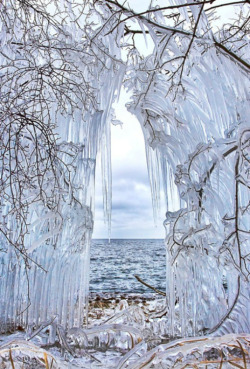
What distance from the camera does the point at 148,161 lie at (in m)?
3.92

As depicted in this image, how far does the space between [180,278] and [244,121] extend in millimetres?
1525

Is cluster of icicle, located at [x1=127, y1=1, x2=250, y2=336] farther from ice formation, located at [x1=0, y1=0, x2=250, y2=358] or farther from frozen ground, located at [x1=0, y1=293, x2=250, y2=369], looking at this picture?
frozen ground, located at [x1=0, y1=293, x2=250, y2=369]

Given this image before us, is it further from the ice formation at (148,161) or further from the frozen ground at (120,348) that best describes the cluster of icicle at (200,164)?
the frozen ground at (120,348)

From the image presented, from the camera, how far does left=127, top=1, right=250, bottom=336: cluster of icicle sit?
2.84 meters

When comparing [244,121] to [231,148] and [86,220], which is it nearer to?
[231,148]

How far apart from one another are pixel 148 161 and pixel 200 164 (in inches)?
33.2

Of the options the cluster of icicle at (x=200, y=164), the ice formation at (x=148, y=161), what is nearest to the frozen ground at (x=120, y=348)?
the ice formation at (x=148, y=161)

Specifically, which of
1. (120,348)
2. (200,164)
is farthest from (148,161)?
(120,348)

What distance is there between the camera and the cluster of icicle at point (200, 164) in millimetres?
2840

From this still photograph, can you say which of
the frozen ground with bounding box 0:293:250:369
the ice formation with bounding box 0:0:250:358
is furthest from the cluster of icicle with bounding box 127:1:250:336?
the frozen ground with bounding box 0:293:250:369

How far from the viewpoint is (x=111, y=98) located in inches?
140

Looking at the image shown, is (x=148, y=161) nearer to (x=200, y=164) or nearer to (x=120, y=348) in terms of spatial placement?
(x=200, y=164)

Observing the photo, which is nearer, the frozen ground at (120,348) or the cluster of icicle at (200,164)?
the frozen ground at (120,348)

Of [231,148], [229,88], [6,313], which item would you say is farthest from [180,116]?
[6,313]
